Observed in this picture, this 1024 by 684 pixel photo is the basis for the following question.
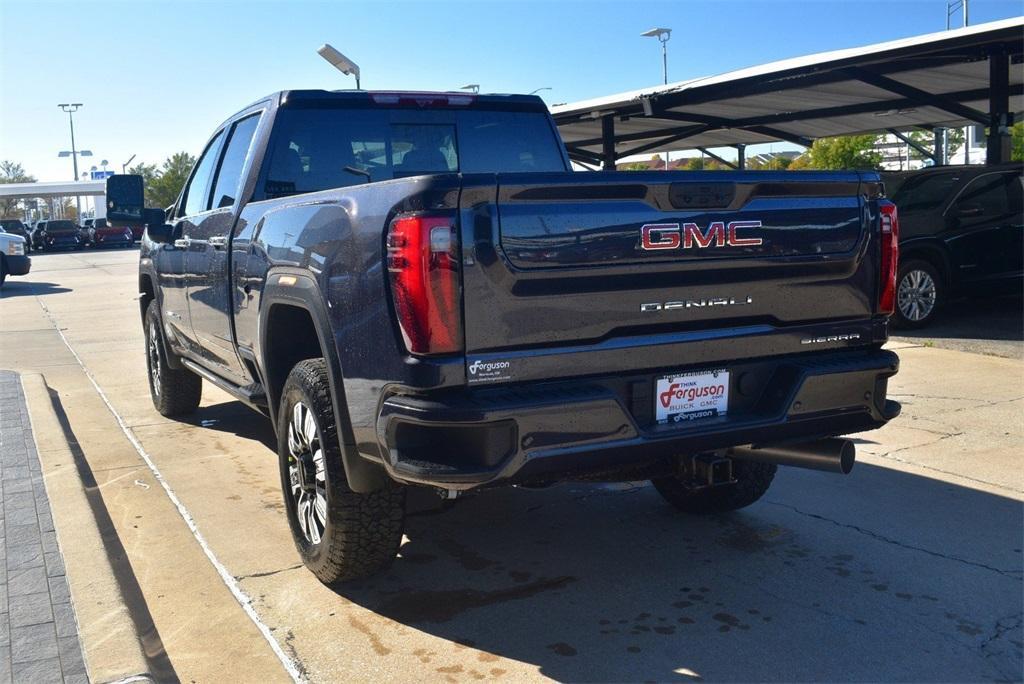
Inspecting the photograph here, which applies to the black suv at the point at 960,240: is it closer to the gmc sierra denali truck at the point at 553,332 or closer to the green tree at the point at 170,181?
the gmc sierra denali truck at the point at 553,332

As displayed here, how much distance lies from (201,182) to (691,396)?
4184mm

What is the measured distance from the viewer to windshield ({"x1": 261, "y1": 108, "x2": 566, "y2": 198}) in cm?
517

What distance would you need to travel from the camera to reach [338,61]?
54.0 feet

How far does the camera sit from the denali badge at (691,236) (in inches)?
138

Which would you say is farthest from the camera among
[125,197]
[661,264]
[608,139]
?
[608,139]

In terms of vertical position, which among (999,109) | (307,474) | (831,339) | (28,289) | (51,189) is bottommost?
(307,474)

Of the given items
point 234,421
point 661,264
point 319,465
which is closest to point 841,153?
point 234,421

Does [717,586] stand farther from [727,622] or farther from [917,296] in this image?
[917,296]

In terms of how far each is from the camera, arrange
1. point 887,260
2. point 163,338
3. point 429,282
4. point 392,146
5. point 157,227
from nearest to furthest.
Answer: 1. point 429,282
2. point 887,260
3. point 392,146
4. point 157,227
5. point 163,338

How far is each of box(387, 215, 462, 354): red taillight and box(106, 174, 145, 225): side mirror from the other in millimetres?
3956

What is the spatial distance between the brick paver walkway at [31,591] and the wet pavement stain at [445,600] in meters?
1.16

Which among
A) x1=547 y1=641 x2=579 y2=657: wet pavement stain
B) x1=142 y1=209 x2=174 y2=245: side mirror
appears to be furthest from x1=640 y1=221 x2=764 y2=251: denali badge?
x1=142 y1=209 x2=174 y2=245: side mirror

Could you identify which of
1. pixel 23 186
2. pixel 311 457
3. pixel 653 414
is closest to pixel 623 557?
pixel 653 414

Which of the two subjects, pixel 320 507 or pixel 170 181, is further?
pixel 170 181
